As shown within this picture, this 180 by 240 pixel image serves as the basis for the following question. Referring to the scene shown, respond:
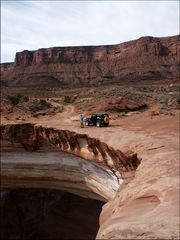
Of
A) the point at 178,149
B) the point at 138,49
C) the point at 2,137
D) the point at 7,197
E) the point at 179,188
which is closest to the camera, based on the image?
the point at 179,188

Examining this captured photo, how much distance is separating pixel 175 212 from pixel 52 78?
3972 inches

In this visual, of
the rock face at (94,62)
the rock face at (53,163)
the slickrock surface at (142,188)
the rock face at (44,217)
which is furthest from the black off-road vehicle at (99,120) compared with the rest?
the rock face at (94,62)

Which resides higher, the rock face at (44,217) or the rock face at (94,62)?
the rock face at (94,62)

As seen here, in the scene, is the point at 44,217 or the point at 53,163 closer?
the point at 53,163

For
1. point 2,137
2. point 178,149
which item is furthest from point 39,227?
point 178,149

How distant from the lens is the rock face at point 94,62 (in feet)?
339

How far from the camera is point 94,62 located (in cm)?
11700

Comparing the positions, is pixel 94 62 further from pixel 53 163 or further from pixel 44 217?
pixel 53 163

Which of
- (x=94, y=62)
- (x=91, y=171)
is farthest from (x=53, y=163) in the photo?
(x=94, y=62)

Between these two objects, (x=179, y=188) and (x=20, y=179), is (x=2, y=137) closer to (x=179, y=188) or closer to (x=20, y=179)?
(x=20, y=179)

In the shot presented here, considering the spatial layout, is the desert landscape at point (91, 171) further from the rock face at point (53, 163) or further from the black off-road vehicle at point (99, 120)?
the black off-road vehicle at point (99, 120)

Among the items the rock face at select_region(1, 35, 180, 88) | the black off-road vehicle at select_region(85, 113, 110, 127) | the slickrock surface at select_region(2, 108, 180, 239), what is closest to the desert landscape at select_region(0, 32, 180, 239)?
the slickrock surface at select_region(2, 108, 180, 239)

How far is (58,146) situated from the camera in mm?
17828

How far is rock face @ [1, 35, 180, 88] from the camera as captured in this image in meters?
103
